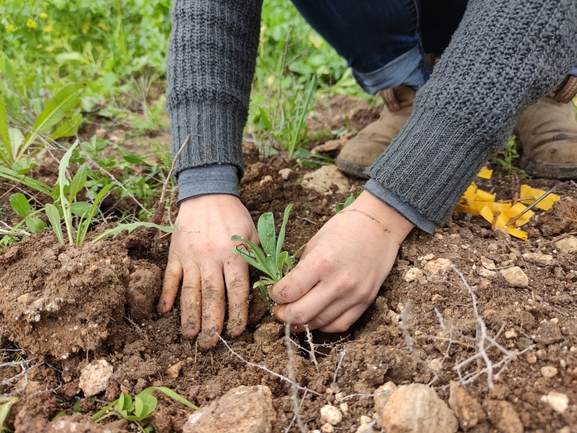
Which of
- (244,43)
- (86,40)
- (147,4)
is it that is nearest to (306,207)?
(244,43)

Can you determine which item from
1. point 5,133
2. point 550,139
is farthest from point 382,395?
point 5,133

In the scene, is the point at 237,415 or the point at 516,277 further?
the point at 516,277

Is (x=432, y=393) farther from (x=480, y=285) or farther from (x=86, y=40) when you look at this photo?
(x=86, y=40)

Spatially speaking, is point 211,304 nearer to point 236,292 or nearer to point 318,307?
point 236,292

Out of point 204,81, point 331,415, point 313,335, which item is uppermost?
point 204,81

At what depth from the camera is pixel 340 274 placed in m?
1.17

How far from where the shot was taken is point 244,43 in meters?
1.60

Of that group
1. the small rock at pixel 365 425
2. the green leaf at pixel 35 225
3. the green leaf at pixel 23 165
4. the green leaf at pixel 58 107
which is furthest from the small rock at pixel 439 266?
the green leaf at pixel 58 107

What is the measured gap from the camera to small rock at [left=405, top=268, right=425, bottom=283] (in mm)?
1234

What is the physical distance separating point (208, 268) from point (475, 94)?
0.83 m

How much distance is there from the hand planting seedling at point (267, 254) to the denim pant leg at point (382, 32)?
2.93ft

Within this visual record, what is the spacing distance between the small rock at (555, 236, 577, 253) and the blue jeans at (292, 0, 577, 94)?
0.78 metres

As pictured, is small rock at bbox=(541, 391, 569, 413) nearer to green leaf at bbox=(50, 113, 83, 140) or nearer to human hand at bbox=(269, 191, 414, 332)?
human hand at bbox=(269, 191, 414, 332)

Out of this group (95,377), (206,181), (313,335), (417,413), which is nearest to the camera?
(417,413)
